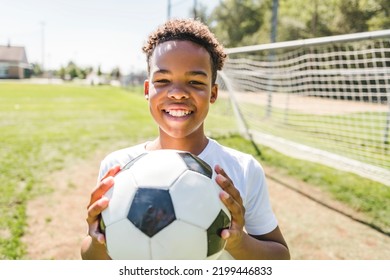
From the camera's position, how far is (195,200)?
1.23m

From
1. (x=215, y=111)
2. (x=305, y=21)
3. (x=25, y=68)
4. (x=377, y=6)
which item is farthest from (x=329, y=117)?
(x=25, y=68)

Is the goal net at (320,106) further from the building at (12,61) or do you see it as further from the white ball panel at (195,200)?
the building at (12,61)

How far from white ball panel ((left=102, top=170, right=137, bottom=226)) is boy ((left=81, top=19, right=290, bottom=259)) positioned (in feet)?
0.62

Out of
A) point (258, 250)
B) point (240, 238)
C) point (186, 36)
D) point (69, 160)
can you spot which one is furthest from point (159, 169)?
point (69, 160)

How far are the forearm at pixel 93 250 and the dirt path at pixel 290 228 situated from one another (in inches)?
55.9

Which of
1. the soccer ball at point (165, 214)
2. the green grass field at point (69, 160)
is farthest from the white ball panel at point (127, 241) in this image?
the green grass field at point (69, 160)

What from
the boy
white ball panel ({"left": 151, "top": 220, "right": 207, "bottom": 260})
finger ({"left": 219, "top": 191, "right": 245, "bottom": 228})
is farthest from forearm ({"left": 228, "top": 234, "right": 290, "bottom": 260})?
white ball panel ({"left": 151, "top": 220, "right": 207, "bottom": 260})

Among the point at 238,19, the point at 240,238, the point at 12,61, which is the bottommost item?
the point at 240,238

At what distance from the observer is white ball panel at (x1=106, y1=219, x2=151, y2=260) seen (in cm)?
117

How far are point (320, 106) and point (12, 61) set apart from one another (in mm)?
49823

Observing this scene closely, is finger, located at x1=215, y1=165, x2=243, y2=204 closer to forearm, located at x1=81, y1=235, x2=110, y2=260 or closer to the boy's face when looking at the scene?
the boy's face

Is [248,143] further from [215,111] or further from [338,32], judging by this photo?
[338,32]

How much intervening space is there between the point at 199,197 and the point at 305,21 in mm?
31250

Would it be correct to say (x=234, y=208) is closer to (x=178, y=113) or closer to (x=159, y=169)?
(x=159, y=169)
